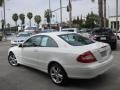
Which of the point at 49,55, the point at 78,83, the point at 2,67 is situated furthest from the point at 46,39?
the point at 2,67

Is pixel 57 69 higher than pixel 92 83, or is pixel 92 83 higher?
pixel 57 69

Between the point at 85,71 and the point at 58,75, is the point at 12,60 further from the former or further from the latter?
the point at 85,71

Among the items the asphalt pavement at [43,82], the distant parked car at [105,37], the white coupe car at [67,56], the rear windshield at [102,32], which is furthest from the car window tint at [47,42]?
the rear windshield at [102,32]

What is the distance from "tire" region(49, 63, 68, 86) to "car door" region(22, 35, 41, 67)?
35.5 inches

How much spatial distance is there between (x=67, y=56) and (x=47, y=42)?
114 cm

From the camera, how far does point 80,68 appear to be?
5547 mm

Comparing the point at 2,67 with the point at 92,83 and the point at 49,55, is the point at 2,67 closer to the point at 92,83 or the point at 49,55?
the point at 49,55

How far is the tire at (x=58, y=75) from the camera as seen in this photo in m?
5.96

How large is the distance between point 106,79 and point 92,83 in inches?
23.3

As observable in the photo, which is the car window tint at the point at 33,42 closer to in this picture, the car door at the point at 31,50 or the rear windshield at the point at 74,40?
Result: the car door at the point at 31,50

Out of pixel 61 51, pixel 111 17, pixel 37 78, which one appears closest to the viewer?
pixel 61 51

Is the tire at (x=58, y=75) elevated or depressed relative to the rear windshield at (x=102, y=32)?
depressed

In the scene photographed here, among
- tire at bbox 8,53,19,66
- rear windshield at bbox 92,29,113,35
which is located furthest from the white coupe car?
rear windshield at bbox 92,29,113,35

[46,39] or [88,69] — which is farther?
[46,39]
